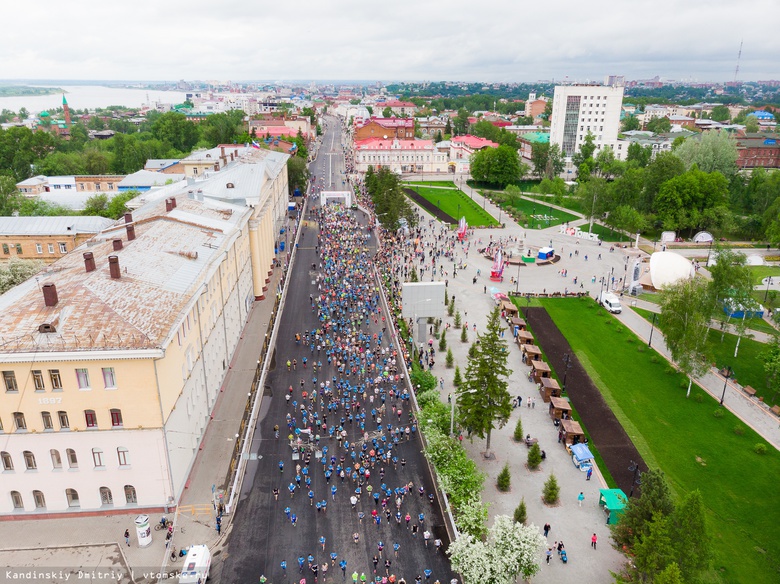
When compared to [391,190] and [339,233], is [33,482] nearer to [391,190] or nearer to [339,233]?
[339,233]

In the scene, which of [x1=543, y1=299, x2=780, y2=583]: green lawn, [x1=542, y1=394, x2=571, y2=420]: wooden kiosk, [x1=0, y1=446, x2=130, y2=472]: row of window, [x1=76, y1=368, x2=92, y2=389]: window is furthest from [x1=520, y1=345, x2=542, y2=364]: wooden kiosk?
[x1=76, y1=368, x2=92, y2=389]: window

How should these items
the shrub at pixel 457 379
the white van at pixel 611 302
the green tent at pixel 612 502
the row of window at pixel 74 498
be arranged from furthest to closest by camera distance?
the white van at pixel 611 302 → the shrub at pixel 457 379 → the green tent at pixel 612 502 → the row of window at pixel 74 498

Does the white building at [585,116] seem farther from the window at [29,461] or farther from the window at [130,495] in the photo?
the window at [29,461]

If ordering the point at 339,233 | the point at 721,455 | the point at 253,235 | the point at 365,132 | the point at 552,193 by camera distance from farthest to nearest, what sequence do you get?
the point at 365,132, the point at 552,193, the point at 339,233, the point at 253,235, the point at 721,455

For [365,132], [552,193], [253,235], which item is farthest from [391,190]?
[365,132]

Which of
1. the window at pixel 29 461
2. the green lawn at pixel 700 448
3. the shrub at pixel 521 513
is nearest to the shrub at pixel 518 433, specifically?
the green lawn at pixel 700 448

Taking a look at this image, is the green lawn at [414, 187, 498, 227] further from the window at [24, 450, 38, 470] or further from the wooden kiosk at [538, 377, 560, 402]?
the window at [24, 450, 38, 470]

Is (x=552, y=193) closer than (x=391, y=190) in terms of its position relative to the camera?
No
